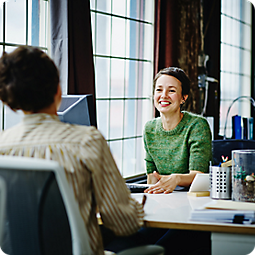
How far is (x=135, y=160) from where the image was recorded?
3660 millimetres

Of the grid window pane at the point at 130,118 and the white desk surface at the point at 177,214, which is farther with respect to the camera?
the grid window pane at the point at 130,118

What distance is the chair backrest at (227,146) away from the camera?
8.39 feet

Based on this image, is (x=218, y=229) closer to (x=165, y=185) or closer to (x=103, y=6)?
(x=165, y=185)

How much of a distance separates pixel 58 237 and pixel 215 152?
188 cm

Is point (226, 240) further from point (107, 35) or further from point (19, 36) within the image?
point (107, 35)

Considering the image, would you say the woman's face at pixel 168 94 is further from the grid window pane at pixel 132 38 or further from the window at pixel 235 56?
the window at pixel 235 56

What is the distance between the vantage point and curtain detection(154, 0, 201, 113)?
11.6 feet

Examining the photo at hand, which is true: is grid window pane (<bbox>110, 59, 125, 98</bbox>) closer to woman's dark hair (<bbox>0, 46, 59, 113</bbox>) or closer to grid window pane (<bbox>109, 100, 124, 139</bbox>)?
grid window pane (<bbox>109, 100, 124, 139</bbox>)

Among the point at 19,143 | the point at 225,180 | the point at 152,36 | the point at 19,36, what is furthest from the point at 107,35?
the point at 19,143

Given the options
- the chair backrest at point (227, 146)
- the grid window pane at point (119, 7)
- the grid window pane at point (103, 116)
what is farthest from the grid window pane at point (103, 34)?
the chair backrest at point (227, 146)

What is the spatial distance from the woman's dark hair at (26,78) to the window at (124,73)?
2054 millimetres

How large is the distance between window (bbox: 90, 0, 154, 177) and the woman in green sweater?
1.03 m

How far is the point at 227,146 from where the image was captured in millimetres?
2619

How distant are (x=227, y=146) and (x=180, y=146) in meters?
0.64
